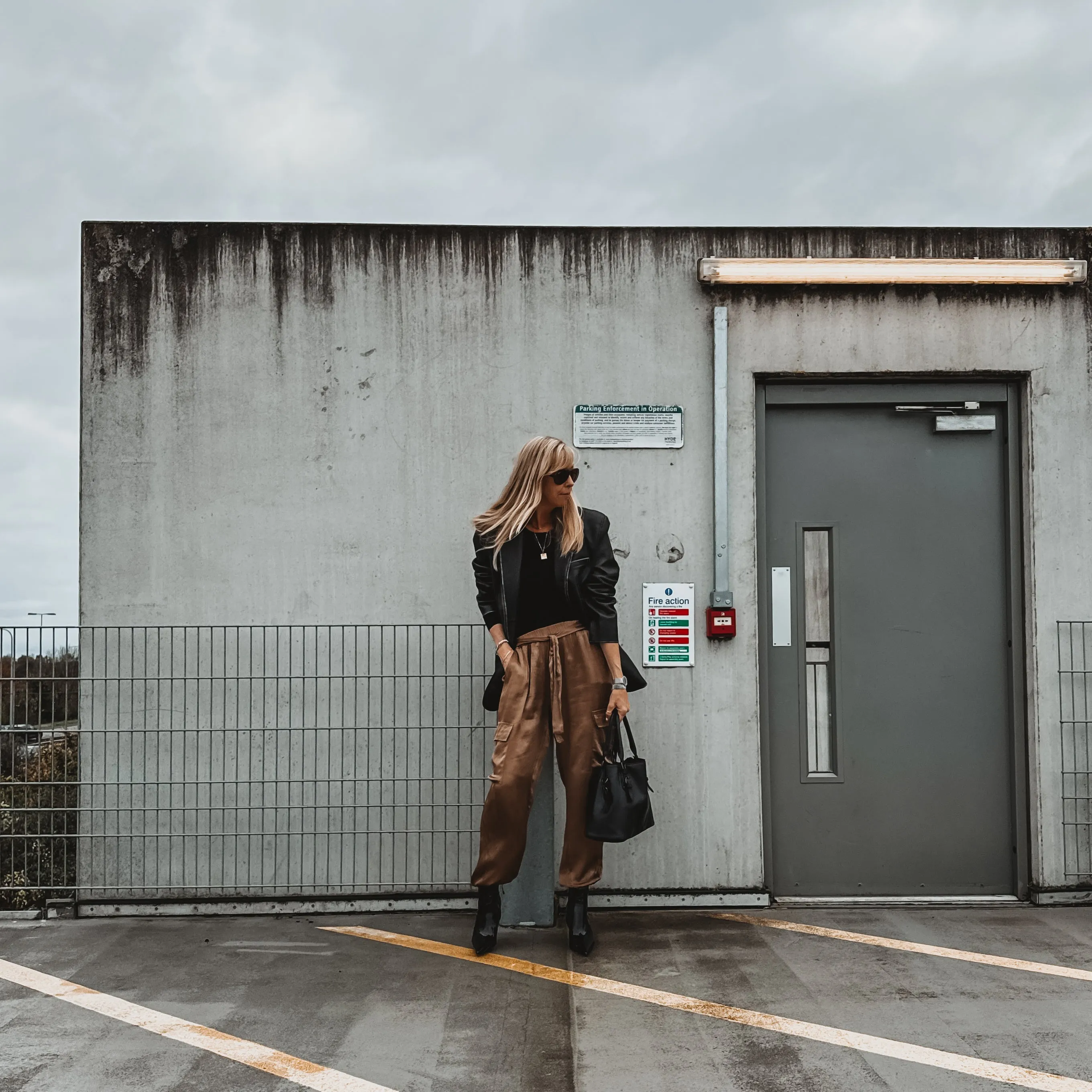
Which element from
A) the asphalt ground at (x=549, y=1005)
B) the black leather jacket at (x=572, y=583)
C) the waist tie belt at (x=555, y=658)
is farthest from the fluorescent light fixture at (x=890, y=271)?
the asphalt ground at (x=549, y=1005)

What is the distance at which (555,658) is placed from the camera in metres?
4.36

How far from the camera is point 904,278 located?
516cm

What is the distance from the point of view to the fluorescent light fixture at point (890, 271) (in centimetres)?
512

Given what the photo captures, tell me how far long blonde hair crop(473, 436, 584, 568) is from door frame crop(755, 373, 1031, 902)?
128 cm

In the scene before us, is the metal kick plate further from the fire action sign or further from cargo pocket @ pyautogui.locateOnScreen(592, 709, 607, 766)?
cargo pocket @ pyautogui.locateOnScreen(592, 709, 607, 766)

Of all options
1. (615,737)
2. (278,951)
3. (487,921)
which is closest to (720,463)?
(615,737)

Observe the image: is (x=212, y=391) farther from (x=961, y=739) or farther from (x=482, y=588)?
(x=961, y=739)

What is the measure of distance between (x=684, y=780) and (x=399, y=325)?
2.69 meters

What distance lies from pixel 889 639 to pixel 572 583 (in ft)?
6.27

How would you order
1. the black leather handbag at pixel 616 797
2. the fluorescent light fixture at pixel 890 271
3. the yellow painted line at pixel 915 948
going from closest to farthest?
the yellow painted line at pixel 915 948 < the black leather handbag at pixel 616 797 < the fluorescent light fixture at pixel 890 271

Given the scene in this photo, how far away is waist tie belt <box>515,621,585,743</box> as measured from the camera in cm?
435

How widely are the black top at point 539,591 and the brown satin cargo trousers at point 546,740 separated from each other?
0.04 metres

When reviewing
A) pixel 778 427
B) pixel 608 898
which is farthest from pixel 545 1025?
pixel 778 427

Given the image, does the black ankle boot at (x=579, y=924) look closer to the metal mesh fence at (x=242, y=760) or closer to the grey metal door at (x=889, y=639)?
the metal mesh fence at (x=242, y=760)
